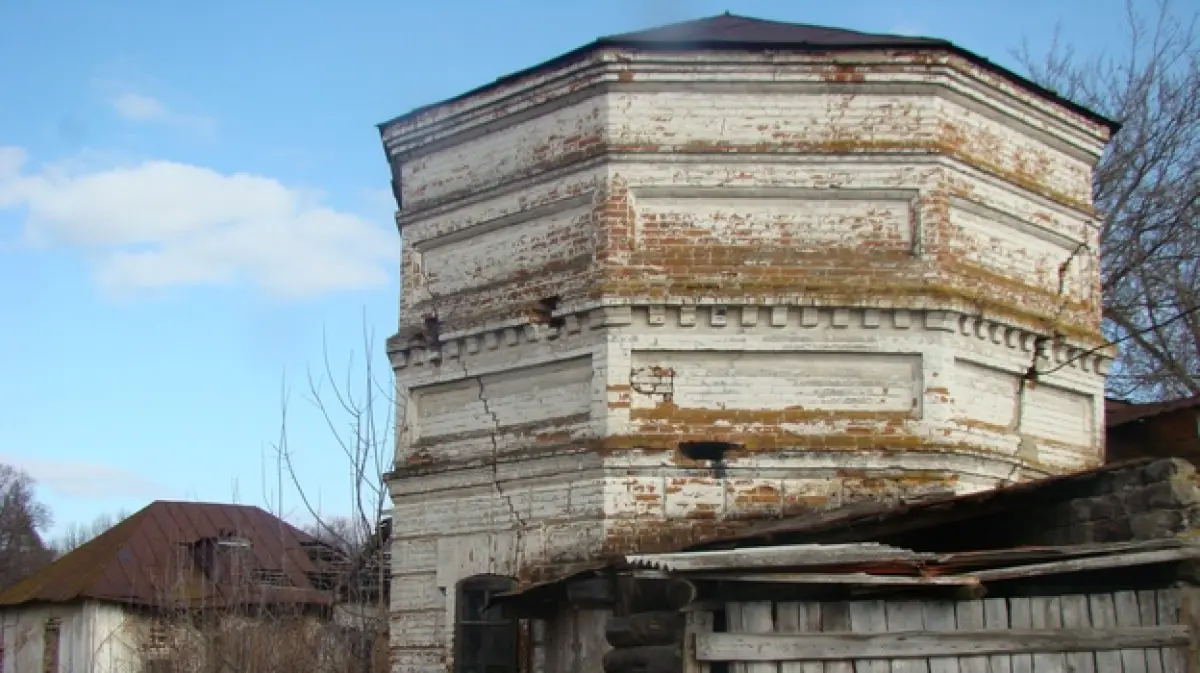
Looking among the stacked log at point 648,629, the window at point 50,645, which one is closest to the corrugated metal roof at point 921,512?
the stacked log at point 648,629

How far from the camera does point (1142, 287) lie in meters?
20.7

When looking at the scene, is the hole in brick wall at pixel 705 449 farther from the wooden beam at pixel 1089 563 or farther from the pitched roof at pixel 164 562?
the pitched roof at pixel 164 562

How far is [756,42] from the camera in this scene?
11359mm

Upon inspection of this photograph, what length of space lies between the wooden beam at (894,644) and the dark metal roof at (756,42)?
567cm

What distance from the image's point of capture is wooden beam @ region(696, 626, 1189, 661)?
24.7 ft

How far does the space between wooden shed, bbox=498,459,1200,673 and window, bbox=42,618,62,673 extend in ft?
64.8

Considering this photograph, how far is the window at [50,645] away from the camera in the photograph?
24.4m

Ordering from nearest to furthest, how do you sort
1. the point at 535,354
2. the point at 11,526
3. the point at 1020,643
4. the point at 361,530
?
the point at 1020,643 → the point at 535,354 → the point at 361,530 → the point at 11,526

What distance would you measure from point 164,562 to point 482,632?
1624 cm

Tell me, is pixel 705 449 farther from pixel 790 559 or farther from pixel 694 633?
pixel 790 559

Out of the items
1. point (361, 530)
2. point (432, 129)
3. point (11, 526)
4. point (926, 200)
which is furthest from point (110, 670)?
point (11, 526)

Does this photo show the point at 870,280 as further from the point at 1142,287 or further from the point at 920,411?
the point at 1142,287

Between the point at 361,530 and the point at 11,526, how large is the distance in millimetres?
53779

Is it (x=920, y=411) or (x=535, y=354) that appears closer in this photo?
(x=920, y=411)
